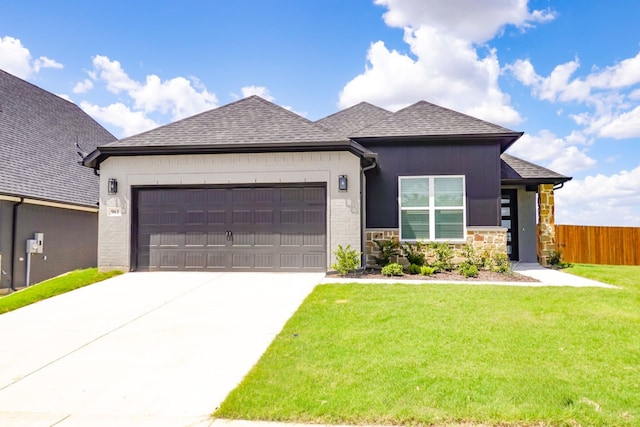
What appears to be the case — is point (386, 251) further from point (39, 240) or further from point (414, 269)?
point (39, 240)

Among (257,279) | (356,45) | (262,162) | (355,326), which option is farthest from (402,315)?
(356,45)

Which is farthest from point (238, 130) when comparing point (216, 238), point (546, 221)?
A: point (546, 221)

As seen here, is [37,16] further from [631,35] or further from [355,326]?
[631,35]

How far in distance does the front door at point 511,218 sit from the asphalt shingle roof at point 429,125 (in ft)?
12.2

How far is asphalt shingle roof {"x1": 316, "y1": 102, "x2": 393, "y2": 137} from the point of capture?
46.5ft

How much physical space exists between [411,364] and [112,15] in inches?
496

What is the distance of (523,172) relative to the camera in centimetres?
1329

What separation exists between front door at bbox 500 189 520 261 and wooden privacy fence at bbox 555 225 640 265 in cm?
305

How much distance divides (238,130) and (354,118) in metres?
5.56

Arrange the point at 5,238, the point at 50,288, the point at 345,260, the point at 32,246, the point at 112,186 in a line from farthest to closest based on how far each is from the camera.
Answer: the point at 32,246 → the point at 5,238 → the point at 112,186 → the point at 345,260 → the point at 50,288

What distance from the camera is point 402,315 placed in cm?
596

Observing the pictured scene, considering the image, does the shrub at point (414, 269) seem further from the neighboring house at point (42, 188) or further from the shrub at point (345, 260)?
the neighboring house at point (42, 188)

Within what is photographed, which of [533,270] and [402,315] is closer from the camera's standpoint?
[402,315]

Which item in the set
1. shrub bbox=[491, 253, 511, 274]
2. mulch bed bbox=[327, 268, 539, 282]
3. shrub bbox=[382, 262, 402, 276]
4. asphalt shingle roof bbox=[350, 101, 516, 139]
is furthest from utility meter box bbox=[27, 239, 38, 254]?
shrub bbox=[491, 253, 511, 274]
